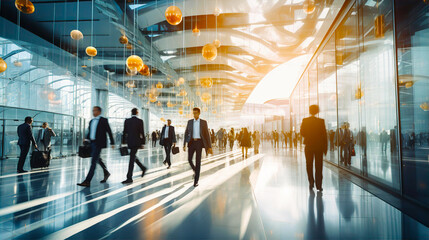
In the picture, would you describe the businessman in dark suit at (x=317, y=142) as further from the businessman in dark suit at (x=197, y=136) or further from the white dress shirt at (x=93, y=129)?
the white dress shirt at (x=93, y=129)

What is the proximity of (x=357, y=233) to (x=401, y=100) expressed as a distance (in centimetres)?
322

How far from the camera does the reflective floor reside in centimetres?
249

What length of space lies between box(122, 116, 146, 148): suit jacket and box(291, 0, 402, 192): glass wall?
5.44m

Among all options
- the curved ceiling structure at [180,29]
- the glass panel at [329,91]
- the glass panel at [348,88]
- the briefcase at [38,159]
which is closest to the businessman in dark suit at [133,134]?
the briefcase at [38,159]

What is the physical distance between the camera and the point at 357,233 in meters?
2.52

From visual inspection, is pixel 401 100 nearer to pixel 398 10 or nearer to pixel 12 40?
pixel 398 10

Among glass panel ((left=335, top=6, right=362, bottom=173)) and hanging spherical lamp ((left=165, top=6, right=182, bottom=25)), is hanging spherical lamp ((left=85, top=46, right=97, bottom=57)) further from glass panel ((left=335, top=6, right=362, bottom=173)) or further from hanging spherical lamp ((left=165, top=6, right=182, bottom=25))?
glass panel ((left=335, top=6, right=362, bottom=173))

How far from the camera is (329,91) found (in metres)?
9.88

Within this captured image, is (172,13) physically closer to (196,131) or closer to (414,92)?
(196,131)

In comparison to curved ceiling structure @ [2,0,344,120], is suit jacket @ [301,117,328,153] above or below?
below

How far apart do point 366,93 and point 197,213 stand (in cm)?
565

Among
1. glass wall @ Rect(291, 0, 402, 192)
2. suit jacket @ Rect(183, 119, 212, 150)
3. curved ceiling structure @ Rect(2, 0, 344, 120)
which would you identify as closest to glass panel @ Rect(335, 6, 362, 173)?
glass wall @ Rect(291, 0, 402, 192)

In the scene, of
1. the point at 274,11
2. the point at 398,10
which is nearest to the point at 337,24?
the point at 274,11

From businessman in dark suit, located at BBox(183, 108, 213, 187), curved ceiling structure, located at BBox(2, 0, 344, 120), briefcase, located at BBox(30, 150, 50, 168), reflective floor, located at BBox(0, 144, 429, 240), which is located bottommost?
reflective floor, located at BBox(0, 144, 429, 240)
